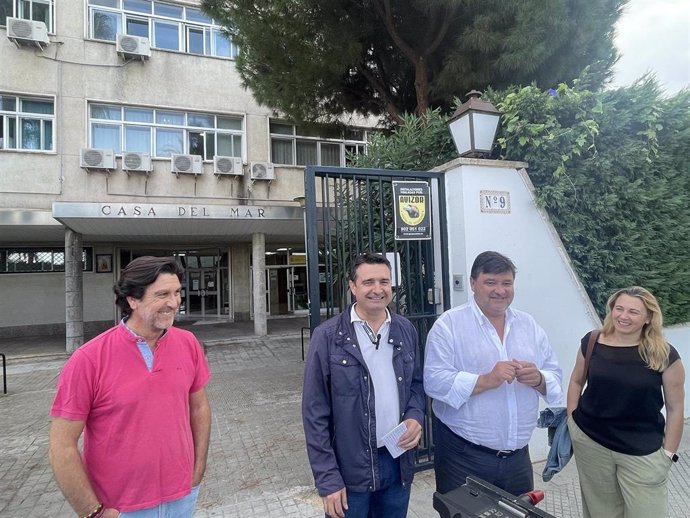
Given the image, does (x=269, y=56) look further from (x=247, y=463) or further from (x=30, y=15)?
(x=30, y=15)

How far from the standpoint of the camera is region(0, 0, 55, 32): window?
1110 centimetres

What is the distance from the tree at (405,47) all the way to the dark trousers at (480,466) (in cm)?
558

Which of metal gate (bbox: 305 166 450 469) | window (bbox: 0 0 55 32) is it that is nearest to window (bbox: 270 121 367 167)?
window (bbox: 0 0 55 32)

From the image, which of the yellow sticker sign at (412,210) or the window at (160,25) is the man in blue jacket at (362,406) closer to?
the yellow sticker sign at (412,210)

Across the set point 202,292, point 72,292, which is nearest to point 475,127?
point 72,292

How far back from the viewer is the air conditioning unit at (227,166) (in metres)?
12.3

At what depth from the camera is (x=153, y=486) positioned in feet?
6.07

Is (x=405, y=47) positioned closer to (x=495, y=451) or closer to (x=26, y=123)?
(x=495, y=451)

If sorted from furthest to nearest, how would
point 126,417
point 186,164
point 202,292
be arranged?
point 202,292
point 186,164
point 126,417

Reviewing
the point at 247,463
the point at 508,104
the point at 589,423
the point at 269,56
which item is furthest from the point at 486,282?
the point at 269,56

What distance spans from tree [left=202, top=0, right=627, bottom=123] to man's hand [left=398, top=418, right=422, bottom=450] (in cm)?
572

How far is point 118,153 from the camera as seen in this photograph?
11836 mm

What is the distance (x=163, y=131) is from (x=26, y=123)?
3.37 m

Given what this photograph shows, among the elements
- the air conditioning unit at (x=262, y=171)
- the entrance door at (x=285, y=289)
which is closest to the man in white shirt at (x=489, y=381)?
the air conditioning unit at (x=262, y=171)
